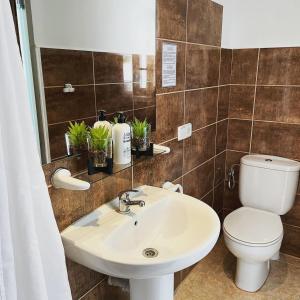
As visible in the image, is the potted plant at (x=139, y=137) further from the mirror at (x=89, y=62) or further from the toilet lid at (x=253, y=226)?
the toilet lid at (x=253, y=226)

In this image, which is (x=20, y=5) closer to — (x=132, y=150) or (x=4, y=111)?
(x=4, y=111)

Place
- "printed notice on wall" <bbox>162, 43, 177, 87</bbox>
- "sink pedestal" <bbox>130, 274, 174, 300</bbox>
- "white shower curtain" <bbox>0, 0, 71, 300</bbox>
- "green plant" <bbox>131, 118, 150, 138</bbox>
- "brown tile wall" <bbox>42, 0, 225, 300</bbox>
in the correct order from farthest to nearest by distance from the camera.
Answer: "printed notice on wall" <bbox>162, 43, 177, 87</bbox>, "green plant" <bbox>131, 118, 150, 138</bbox>, "sink pedestal" <bbox>130, 274, 174, 300</bbox>, "brown tile wall" <bbox>42, 0, 225, 300</bbox>, "white shower curtain" <bbox>0, 0, 71, 300</bbox>

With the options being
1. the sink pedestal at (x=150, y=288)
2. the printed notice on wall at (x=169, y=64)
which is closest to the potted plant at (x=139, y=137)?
the printed notice on wall at (x=169, y=64)

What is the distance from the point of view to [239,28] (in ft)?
7.73

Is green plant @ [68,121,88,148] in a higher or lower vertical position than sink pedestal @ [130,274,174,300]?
higher

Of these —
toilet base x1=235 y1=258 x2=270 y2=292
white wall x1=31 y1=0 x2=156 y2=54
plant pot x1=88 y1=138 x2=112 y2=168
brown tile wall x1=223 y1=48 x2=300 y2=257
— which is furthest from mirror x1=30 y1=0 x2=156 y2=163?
toilet base x1=235 y1=258 x2=270 y2=292

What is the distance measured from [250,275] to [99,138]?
5.19 ft

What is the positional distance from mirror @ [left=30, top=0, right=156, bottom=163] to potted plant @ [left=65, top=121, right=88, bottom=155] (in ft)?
0.07

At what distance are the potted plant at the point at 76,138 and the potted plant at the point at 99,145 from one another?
4cm

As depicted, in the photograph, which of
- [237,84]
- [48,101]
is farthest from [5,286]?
[237,84]

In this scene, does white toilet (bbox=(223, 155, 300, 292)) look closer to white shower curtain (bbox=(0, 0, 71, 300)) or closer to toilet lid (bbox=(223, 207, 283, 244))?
toilet lid (bbox=(223, 207, 283, 244))

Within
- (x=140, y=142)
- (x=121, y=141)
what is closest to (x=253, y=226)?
(x=140, y=142)

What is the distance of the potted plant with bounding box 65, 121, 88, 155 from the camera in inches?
46.9

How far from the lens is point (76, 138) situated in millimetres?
1212
